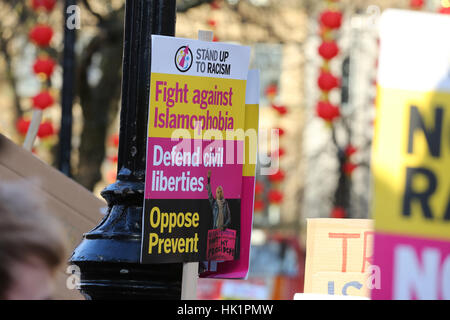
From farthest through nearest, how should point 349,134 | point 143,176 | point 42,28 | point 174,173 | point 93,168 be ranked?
point 349,134, point 93,168, point 42,28, point 143,176, point 174,173

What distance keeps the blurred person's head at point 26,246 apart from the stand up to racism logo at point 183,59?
6.23 ft

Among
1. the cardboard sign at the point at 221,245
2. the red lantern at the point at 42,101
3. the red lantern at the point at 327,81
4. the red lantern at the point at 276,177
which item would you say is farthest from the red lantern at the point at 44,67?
the cardboard sign at the point at 221,245

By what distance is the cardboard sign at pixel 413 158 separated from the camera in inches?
124

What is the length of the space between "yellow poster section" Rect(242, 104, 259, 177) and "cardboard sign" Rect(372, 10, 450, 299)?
141 centimetres

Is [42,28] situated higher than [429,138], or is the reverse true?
[42,28]

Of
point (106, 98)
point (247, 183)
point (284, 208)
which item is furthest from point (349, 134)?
point (247, 183)

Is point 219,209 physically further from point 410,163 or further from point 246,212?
point 410,163

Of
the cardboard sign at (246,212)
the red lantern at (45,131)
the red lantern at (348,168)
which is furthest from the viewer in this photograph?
the red lantern at (348,168)

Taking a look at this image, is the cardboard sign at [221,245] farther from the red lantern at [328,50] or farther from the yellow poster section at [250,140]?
the red lantern at [328,50]

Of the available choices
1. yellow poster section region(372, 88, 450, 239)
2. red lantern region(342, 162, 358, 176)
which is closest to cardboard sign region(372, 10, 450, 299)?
yellow poster section region(372, 88, 450, 239)

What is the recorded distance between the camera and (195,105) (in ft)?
14.3
